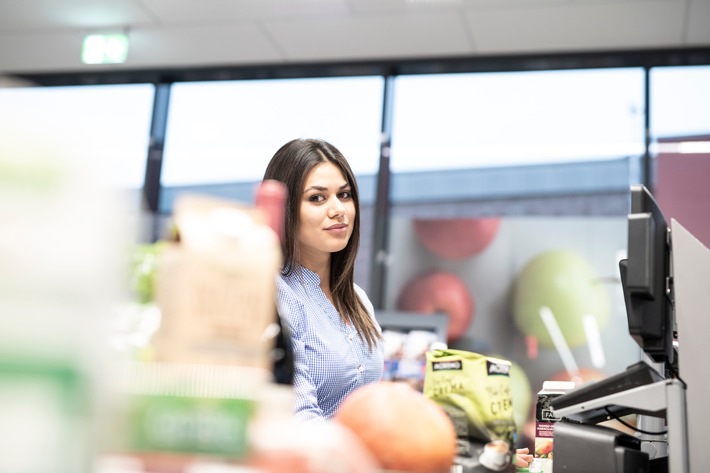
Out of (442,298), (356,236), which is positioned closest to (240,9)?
(442,298)

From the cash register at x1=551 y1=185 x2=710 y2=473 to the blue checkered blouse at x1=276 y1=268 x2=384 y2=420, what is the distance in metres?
0.53

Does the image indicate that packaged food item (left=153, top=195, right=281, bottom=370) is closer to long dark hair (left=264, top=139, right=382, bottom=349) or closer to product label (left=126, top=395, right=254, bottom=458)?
product label (left=126, top=395, right=254, bottom=458)

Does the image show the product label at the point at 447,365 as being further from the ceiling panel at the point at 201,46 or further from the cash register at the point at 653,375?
the ceiling panel at the point at 201,46

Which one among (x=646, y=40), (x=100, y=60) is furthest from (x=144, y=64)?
(x=646, y=40)

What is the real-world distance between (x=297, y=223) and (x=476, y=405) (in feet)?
2.94

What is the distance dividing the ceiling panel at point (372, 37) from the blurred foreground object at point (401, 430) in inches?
140

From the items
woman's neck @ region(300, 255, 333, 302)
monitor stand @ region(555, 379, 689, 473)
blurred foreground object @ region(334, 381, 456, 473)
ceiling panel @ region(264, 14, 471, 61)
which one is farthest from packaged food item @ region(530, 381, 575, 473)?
ceiling panel @ region(264, 14, 471, 61)

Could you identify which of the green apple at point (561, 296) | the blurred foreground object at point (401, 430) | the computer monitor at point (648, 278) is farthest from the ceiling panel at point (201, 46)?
the blurred foreground object at point (401, 430)

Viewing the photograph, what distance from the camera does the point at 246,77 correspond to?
16.7 feet

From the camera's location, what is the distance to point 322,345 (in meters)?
1.74

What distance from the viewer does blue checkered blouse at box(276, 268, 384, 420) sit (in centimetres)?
171

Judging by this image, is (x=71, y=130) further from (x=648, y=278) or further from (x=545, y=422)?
(x=545, y=422)

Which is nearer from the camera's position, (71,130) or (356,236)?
(71,130)

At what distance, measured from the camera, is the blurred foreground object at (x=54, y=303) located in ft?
1.82
